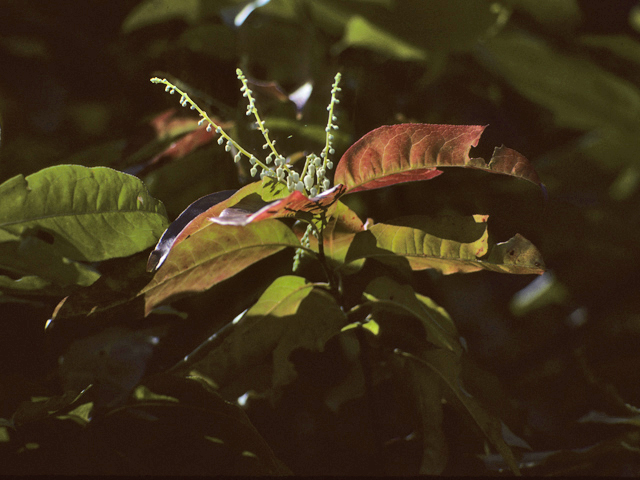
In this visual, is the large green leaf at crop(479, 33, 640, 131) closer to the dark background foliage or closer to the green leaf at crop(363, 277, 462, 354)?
the dark background foliage

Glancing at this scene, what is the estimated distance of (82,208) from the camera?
22.6 inches

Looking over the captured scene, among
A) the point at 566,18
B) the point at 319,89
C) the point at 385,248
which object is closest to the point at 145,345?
the point at 385,248

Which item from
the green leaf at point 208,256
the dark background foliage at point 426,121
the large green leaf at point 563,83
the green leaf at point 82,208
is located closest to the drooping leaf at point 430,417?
the dark background foliage at point 426,121

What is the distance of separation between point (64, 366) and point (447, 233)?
0.51 m

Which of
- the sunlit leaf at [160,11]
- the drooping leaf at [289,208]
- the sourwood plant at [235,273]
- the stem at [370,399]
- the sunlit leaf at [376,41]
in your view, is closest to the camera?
the drooping leaf at [289,208]

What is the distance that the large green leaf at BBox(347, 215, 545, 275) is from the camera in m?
0.54

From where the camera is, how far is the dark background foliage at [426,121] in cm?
79

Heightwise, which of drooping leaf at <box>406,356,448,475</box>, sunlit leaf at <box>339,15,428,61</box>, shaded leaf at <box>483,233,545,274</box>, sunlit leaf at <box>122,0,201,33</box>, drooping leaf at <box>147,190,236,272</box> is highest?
sunlit leaf at <box>122,0,201,33</box>

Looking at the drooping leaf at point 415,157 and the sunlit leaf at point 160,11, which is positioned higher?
the sunlit leaf at point 160,11

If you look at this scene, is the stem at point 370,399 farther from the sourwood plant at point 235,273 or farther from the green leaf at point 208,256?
the green leaf at point 208,256

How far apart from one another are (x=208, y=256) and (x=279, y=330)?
0.45 feet

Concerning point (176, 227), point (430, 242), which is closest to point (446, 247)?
point (430, 242)

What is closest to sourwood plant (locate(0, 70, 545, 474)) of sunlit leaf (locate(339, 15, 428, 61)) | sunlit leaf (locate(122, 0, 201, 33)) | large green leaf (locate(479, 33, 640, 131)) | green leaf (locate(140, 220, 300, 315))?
green leaf (locate(140, 220, 300, 315))

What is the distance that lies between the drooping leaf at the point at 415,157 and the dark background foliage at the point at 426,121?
0.29 m
